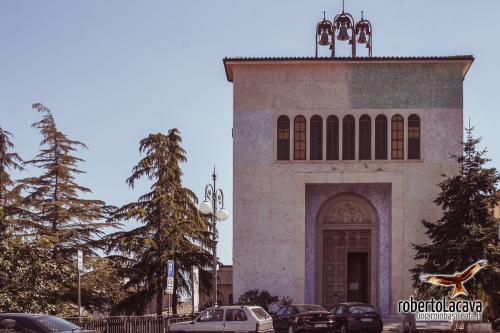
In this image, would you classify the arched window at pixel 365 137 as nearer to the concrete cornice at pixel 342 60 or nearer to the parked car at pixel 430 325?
the concrete cornice at pixel 342 60

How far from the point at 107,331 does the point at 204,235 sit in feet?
56.3

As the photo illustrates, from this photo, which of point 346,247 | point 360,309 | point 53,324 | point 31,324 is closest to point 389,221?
point 346,247

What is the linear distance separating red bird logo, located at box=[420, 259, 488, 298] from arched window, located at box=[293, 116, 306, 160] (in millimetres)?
8920

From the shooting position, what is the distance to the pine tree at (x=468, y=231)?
32219mm

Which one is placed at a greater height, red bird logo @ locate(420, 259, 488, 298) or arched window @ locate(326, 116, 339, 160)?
arched window @ locate(326, 116, 339, 160)

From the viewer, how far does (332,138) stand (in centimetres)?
3869

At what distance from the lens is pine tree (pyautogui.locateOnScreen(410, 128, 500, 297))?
32.2m

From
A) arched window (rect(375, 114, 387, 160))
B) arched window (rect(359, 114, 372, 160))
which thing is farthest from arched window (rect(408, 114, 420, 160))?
arched window (rect(359, 114, 372, 160))

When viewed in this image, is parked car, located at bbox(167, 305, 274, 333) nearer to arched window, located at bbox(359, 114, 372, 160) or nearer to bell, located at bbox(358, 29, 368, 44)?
arched window, located at bbox(359, 114, 372, 160)

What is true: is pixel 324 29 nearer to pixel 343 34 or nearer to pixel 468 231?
pixel 343 34

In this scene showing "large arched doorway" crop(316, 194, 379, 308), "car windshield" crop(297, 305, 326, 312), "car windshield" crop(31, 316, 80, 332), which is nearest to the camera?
"car windshield" crop(31, 316, 80, 332)

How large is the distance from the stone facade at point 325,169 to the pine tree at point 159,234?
16.3ft

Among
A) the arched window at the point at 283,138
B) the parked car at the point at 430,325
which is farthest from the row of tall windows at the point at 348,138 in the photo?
the parked car at the point at 430,325

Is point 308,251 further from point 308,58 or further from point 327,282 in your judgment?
point 308,58
